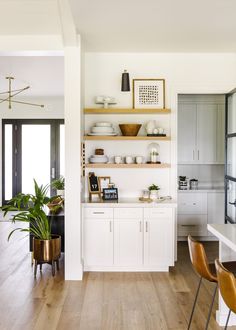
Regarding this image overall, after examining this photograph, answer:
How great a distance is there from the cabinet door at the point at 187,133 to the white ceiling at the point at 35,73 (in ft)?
7.01

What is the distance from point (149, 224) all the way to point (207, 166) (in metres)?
2.52

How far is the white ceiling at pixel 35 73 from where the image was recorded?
5.34 meters

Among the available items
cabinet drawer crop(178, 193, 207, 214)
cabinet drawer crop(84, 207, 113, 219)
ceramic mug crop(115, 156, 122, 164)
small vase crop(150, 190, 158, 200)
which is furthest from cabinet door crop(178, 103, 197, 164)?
cabinet drawer crop(84, 207, 113, 219)

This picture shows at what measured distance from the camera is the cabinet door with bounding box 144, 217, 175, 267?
4.20 metres

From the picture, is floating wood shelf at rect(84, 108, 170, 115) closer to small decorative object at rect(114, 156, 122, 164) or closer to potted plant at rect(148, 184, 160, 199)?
small decorative object at rect(114, 156, 122, 164)

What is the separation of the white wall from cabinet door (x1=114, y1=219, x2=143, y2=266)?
0.77m

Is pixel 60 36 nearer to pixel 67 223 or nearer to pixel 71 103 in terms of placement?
pixel 71 103

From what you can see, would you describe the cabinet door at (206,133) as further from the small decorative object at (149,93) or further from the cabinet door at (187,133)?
the small decorative object at (149,93)

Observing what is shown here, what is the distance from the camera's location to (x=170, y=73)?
4.59 m

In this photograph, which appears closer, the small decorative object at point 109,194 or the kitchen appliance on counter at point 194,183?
the small decorative object at point 109,194

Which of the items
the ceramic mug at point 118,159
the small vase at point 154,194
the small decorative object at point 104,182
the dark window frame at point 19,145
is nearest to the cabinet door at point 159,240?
the small vase at point 154,194

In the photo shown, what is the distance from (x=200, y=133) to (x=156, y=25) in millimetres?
2716

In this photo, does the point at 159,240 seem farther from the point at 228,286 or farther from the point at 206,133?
the point at 206,133

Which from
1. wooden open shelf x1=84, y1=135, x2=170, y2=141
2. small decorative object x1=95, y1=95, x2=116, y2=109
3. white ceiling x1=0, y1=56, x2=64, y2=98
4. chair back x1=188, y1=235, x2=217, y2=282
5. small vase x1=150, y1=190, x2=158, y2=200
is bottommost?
chair back x1=188, y1=235, x2=217, y2=282
